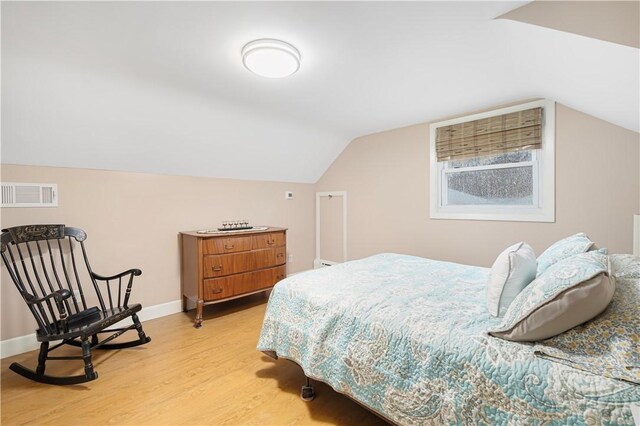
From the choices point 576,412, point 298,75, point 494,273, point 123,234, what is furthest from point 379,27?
point 123,234

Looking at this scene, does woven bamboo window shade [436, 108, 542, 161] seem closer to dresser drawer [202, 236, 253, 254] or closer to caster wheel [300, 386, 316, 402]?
dresser drawer [202, 236, 253, 254]

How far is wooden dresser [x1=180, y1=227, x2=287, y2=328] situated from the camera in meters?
2.96

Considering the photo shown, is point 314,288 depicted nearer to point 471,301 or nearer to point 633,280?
point 471,301

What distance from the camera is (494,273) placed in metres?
1.50

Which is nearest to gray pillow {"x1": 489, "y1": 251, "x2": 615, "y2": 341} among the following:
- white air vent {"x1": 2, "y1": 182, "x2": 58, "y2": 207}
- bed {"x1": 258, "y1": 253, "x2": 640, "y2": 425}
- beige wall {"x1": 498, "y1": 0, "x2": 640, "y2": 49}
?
bed {"x1": 258, "y1": 253, "x2": 640, "y2": 425}

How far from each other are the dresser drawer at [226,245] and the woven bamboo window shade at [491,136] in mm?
2380

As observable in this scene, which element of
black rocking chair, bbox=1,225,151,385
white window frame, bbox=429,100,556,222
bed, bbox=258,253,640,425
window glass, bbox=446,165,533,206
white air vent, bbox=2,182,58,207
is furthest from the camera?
window glass, bbox=446,165,533,206

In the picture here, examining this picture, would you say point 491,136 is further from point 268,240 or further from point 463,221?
point 268,240

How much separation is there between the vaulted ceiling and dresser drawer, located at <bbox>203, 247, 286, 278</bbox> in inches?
42.1

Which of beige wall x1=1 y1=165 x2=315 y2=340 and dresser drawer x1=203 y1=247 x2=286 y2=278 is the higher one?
beige wall x1=1 y1=165 x2=315 y2=340

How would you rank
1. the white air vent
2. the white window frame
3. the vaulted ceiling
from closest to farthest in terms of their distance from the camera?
the vaulted ceiling, the white air vent, the white window frame

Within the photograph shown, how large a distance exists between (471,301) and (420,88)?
5.78ft

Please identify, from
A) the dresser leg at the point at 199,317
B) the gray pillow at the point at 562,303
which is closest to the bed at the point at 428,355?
the gray pillow at the point at 562,303

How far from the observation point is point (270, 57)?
184 cm
